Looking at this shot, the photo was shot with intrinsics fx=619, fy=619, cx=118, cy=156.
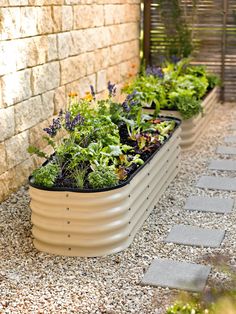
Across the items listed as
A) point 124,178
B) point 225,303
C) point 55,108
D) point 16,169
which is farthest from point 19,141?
point 225,303

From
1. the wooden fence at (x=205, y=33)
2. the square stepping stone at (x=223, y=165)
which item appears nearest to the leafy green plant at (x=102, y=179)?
the square stepping stone at (x=223, y=165)

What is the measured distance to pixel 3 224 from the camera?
13.1ft

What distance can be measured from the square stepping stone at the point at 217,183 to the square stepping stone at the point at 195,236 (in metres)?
0.92

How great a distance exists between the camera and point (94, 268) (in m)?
3.38

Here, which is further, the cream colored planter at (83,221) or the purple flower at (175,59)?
the purple flower at (175,59)

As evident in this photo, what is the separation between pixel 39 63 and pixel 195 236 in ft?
6.20

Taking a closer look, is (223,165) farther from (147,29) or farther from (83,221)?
(147,29)

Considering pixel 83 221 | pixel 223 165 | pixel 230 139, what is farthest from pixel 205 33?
pixel 83 221

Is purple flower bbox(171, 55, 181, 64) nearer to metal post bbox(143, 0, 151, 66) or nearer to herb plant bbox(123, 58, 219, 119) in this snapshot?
herb plant bbox(123, 58, 219, 119)

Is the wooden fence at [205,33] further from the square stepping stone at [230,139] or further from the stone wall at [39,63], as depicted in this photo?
the square stepping stone at [230,139]

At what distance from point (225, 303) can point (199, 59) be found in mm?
5804

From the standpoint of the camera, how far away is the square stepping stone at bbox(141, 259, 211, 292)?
3.15m

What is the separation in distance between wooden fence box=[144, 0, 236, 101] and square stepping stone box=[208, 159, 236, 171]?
2985 mm

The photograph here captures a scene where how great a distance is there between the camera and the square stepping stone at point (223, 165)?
17.6 feet
